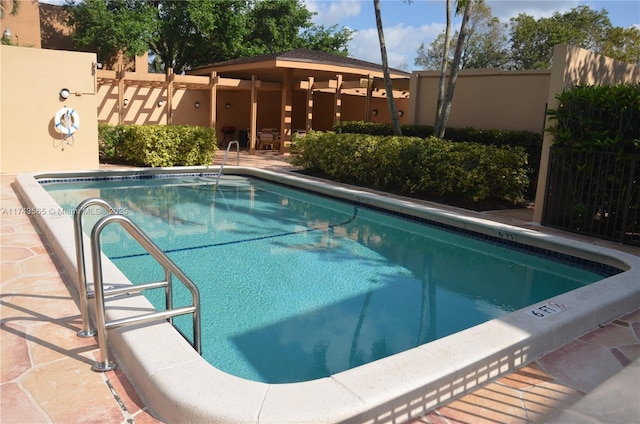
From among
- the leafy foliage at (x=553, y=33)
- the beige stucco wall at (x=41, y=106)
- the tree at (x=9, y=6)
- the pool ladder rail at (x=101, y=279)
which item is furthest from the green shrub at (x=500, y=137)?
the leafy foliage at (x=553, y=33)

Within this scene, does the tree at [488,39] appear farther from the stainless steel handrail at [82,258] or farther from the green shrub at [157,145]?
the stainless steel handrail at [82,258]

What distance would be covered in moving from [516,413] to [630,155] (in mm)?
5354

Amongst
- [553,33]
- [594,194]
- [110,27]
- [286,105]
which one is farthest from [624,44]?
[110,27]

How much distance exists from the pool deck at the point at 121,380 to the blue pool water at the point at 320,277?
1106mm

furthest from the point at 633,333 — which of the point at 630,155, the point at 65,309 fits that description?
the point at 65,309

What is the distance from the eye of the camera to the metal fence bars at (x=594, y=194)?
22.6ft

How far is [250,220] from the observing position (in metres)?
8.90

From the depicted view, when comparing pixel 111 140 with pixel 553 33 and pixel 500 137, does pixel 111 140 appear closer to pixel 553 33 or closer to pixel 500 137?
pixel 500 137

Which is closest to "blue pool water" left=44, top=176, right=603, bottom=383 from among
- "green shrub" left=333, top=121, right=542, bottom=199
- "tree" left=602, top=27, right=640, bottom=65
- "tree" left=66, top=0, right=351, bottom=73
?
"green shrub" left=333, top=121, right=542, bottom=199

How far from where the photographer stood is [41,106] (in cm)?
1201

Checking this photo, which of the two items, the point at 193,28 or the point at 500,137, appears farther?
the point at 193,28

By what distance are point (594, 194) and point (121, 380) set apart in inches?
270

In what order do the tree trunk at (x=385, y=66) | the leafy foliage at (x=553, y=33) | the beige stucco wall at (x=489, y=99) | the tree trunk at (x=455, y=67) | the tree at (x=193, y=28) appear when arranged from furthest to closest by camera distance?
the leafy foliage at (x=553, y=33), the tree at (x=193, y=28), the tree trunk at (x=385, y=66), the beige stucco wall at (x=489, y=99), the tree trunk at (x=455, y=67)

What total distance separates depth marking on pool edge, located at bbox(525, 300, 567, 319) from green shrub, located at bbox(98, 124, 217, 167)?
38.4 feet
